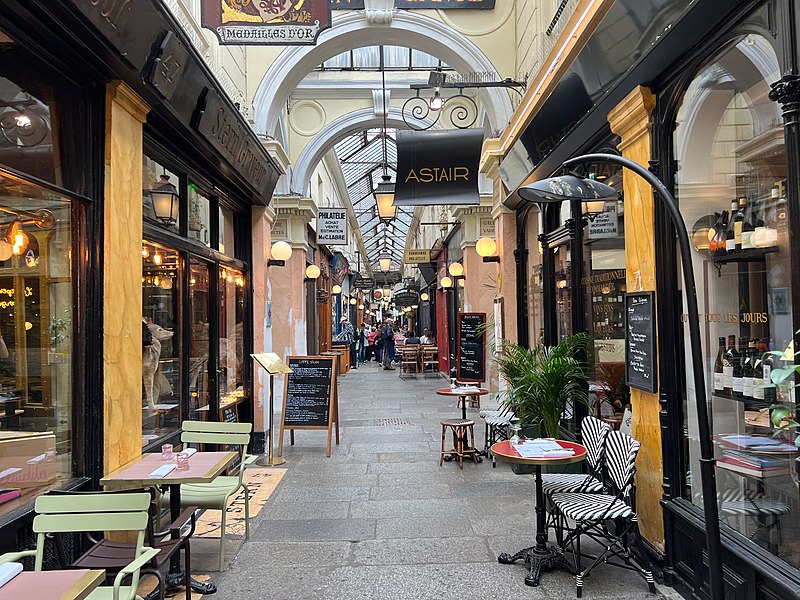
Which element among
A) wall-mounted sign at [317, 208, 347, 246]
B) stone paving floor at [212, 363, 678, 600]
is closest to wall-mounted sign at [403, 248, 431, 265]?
wall-mounted sign at [317, 208, 347, 246]

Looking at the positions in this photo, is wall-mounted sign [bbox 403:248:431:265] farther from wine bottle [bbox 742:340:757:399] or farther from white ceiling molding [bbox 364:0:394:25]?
wine bottle [bbox 742:340:757:399]

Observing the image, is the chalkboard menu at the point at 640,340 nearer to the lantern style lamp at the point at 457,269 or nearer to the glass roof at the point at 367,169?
the glass roof at the point at 367,169

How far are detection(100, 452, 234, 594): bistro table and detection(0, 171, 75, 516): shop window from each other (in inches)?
14.5

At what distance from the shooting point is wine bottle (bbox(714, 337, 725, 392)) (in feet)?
12.7

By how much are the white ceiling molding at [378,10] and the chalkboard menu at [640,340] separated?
580 centimetres

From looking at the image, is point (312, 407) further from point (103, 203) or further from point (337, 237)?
point (337, 237)

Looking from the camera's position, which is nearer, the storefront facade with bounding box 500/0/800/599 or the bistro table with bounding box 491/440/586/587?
the storefront facade with bounding box 500/0/800/599

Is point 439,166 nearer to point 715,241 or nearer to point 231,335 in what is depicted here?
point 231,335

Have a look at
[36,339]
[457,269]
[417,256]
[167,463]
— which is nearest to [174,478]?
[167,463]

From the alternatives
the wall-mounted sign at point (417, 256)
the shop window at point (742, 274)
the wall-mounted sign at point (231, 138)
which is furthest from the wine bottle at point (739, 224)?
the wall-mounted sign at point (417, 256)

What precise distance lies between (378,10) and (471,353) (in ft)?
17.6

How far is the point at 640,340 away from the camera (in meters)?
4.48

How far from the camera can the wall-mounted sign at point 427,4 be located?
8336mm

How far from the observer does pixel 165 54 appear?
431 cm
